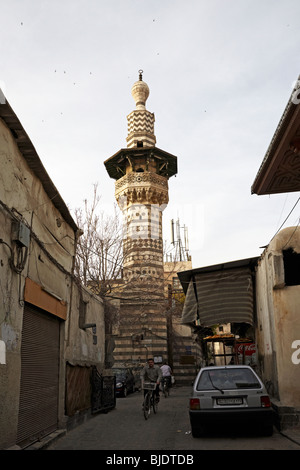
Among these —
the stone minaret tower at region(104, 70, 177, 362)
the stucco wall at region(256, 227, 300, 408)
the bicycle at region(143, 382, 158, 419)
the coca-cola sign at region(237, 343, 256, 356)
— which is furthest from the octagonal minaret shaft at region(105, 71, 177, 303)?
the stucco wall at region(256, 227, 300, 408)

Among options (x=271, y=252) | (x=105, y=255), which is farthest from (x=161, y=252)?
(x=271, y=252)

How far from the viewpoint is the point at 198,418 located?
278 inches

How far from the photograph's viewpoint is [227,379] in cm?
754

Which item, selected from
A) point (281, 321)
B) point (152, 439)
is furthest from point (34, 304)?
point (281, 321)

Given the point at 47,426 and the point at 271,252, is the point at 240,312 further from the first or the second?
the point at 47,426

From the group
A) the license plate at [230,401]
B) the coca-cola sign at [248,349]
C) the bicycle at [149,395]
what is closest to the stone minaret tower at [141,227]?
the coca-cola sign at [248,349]

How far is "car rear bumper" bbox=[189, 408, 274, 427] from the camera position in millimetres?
6922

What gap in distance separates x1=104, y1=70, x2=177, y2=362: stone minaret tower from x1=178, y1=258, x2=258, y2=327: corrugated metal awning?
1295 cm

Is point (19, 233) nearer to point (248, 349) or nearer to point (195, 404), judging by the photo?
point (195, 404)

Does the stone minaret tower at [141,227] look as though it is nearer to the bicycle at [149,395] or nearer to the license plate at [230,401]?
the bicycle at [149,395]

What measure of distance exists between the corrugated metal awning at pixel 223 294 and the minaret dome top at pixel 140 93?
25323mm

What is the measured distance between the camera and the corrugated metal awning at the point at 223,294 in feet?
39.6

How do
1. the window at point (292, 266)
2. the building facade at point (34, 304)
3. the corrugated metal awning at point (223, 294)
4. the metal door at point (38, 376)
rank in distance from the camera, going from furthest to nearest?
the corrugated metal awning at point (223, 294), the window at point (292, 266), the metal door at point (38, 376), the building facade at point (34, 304)

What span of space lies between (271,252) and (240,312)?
345 cm
